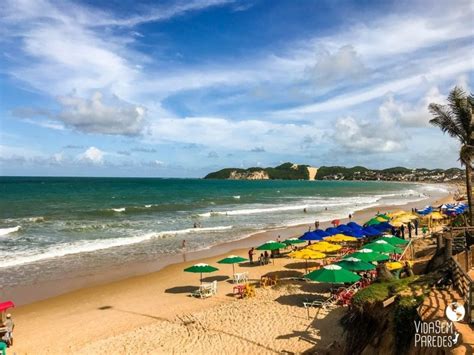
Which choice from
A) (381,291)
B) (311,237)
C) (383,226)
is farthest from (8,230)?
(381,291)

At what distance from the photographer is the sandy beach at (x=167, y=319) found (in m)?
11.5

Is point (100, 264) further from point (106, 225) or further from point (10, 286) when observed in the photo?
point (106, 225)

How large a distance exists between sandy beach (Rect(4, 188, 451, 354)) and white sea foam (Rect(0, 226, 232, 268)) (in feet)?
19.6

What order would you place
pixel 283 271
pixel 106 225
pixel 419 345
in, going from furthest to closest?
1. pixel 106 225
2. pixel 283 271
3. pixel 419 345

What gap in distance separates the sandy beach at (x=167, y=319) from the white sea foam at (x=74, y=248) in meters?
5.97

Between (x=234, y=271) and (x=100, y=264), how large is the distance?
7.73 meters

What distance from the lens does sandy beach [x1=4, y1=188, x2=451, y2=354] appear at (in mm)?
11531

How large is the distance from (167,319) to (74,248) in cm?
1526

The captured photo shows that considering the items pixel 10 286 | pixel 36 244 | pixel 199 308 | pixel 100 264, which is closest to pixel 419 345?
pixel 199 308

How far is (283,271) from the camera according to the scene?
20.0 meters

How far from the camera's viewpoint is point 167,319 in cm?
1387

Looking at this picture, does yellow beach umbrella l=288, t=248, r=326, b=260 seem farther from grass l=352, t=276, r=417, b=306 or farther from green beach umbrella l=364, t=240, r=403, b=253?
grass l=352, t=276, r=417, b=306

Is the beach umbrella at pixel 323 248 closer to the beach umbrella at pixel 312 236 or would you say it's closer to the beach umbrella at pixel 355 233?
the beach umbrella at pixel 312 236

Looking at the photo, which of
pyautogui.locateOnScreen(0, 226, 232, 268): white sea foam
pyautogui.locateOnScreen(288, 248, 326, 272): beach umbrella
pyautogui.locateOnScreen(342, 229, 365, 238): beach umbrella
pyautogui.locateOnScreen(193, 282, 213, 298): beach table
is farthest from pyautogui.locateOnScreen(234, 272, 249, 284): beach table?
pyautogui.locateOnScreen(0, 226, 232, 268): white sea foam
